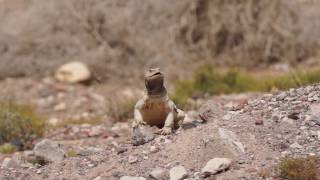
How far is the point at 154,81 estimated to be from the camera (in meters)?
7.39

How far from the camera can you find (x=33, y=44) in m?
15.6

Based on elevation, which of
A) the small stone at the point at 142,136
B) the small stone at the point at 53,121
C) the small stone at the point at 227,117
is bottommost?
the small stone at the point at 53,121

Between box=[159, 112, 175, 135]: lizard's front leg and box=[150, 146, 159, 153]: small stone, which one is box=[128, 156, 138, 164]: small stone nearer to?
box=[150, 146, 159, 153]: small stone

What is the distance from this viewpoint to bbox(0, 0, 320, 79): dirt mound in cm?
1550

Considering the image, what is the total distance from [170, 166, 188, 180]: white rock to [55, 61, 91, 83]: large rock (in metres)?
8.23

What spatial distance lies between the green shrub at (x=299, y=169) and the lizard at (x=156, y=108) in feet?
4.64

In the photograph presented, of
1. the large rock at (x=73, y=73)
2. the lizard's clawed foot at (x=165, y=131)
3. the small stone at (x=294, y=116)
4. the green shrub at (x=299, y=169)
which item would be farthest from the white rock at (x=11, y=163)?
the large rock at (x=73, y=73)

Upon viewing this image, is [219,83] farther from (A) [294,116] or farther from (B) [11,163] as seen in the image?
(A) [294,116]

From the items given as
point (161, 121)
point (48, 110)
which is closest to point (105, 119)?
point (48, 110)

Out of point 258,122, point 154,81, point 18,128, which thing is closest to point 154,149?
point 154,81

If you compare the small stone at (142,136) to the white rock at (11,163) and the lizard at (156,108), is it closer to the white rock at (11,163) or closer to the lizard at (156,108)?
the lizard at (156,108)

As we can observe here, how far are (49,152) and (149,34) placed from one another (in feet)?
26.9

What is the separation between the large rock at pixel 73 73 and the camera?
14898mm

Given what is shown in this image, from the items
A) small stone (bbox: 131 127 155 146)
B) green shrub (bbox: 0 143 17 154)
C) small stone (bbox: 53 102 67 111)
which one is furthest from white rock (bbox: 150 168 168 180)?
small stone (bbox: 53 102 67 111)
